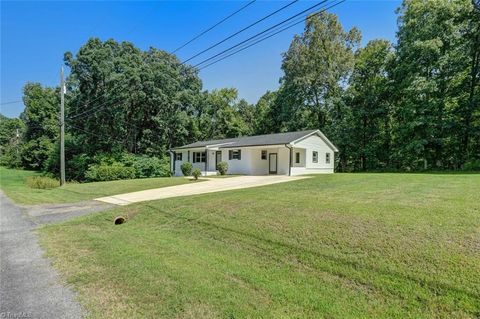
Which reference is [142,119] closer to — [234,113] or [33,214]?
[234,113]

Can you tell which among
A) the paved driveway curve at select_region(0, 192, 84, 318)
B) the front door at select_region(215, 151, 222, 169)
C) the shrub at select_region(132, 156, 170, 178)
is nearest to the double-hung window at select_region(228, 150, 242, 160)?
the front door at select_region(215, 151, 222, 169)

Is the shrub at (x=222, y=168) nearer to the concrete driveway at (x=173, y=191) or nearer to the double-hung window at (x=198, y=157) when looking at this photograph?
the double-hung window at (x=198, y=157)

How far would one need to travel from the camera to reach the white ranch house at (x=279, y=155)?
71.1 feet

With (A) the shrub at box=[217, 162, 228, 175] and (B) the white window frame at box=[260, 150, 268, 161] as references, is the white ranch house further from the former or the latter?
(A) the shrub at box=[217, 162, 228, 175]

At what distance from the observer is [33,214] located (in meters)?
10.5

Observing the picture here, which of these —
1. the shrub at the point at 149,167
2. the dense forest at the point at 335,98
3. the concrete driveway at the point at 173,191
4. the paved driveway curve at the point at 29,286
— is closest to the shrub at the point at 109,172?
the dense forest at the point at 335,98

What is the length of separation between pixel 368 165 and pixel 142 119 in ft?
87.6

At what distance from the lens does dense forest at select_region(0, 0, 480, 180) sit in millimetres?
23078

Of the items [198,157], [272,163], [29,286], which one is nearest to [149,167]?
[198,157]

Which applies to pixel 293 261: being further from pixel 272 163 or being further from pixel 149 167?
pixel 149 167

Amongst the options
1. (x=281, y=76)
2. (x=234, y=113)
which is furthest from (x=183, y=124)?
(x=281, y=76)

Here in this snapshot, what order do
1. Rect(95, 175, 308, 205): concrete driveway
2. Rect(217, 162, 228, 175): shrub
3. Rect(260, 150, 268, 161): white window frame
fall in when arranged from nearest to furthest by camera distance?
Rect(95, 175, 308, 205): concrete driveway, Rect(217, 162, 228, 175): shrub, Rect(260, 150, 268, 161): white window frame

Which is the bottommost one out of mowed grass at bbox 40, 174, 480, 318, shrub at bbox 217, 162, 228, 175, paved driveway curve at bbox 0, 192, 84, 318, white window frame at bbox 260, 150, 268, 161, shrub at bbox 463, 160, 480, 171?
paved driveway curve at bbox 0, 192, 84, 318

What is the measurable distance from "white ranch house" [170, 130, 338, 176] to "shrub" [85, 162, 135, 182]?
801 cm
